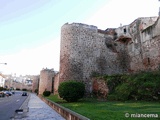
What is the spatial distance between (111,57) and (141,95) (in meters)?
12.8

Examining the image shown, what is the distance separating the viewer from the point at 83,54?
2459cm

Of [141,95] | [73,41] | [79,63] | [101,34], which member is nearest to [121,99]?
[141,95]

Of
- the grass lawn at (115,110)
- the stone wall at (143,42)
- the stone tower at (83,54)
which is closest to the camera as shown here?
the grass lawn at (115,110)

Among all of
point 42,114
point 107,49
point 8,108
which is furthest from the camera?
point 107,49

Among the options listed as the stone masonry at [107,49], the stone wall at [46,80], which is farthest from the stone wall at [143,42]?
the stone wall at [46,80]

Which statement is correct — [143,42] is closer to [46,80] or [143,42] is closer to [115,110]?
[115,110]

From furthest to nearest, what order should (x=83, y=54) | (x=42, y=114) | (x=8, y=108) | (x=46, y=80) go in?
1. (x=46, y=80)
2. (x=83, y=54)
3. (x=8, y=108)
4. (x=42, y=114)

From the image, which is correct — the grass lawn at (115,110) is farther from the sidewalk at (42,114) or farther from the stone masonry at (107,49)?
the stone masonry at (107,49)

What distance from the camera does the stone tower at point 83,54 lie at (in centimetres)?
2355

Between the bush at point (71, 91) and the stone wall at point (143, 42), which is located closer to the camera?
the bush at point (71, 91)

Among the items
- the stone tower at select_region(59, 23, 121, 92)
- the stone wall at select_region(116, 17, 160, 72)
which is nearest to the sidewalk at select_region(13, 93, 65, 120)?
the stone tower at select_region(59, 23, 121, 92)

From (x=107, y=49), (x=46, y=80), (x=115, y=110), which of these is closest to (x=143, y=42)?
(x=107, y=49)

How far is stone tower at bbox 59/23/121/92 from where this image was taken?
23.5 metres

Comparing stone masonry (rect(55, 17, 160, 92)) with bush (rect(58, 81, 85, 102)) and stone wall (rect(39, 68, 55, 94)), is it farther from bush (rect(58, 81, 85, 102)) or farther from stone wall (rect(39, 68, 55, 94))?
stone wall (rect(39, 68, 55, 94))
